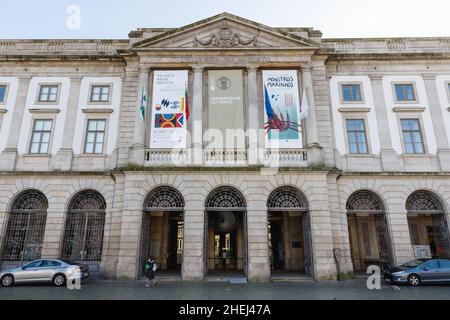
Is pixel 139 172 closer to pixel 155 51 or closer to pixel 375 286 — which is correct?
pixel 155 51

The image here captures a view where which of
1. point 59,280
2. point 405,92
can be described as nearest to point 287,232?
point 405,92

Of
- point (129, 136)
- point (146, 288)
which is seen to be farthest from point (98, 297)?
point (129, 136)

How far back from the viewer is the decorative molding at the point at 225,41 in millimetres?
18938

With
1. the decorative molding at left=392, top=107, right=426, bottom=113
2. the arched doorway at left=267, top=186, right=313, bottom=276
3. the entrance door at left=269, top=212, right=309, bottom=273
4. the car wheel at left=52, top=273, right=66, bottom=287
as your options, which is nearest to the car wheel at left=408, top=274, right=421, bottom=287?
the arched doorway at left=267, top=186, right=313, bottom=276

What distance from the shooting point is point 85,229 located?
1747cm

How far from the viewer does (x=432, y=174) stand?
17656 mm

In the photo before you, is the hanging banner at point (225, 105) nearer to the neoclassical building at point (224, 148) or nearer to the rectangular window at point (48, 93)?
the neoclassical building at point (224, 148)

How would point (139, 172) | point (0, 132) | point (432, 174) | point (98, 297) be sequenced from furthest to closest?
point (0, 132) < point (432, 174) < point (139, 172) < point (98, 297)

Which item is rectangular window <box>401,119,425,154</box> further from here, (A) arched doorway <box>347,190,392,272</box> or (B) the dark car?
(B) the dark car

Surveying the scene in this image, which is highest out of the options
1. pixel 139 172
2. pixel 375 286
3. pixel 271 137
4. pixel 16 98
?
pixel 16 98

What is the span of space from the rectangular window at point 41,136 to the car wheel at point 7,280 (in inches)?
307

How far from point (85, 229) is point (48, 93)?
9697 mm
